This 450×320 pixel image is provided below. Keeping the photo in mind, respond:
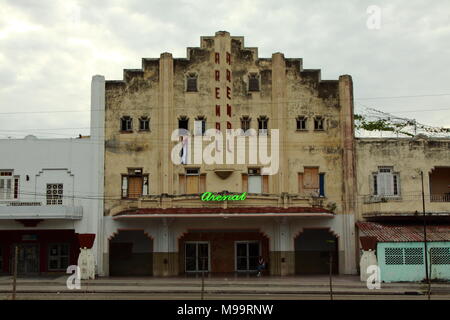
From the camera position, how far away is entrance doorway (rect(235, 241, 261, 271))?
145 ft

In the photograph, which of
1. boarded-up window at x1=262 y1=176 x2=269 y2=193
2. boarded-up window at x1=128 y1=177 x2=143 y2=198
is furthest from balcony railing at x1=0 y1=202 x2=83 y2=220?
boarded-up window at x1=262 y1=176 x2=269 y2=193

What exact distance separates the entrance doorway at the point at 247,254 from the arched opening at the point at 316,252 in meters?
2.91

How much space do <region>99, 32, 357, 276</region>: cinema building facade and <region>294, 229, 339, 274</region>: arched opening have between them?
75mm

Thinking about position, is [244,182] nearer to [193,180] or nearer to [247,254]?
[193,180]

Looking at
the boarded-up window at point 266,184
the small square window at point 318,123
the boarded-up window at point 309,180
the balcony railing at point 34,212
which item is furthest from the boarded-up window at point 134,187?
the small square window at point 318,123

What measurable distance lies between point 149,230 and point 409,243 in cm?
1747

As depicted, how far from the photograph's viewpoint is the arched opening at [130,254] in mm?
44438

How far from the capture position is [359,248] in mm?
42438

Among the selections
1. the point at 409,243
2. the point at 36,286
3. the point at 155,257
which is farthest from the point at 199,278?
the point at 409,243

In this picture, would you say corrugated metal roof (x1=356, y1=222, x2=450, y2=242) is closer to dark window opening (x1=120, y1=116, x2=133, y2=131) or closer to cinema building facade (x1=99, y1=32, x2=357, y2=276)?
cinema building facade (x1=99, y1=32, x2=357, y2=276)

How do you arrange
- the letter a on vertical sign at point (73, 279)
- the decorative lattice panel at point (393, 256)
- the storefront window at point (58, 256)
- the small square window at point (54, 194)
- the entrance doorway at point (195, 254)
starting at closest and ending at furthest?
the letter a on vertical sign at point (73, 279)
the decorative lattice panel at point (393, 256)
the small square window at point (54, 194)
the entrance doorway at point (195, 254)
the storefront window at point (58, 256)

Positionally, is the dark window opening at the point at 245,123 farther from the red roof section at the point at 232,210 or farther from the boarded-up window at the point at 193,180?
the red roof section at the point at 232,210

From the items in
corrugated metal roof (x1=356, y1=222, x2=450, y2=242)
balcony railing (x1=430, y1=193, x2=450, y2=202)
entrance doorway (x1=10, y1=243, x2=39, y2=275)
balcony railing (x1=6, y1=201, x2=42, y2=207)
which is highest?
balcony railing (x1=430, y1=193, x2=450, y2=202)

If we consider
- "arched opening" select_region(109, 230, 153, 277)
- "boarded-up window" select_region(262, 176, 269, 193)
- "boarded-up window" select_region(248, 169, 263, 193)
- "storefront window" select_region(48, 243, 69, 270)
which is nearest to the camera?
"boarded-up window" select_region(262, 176, 269, 193)
